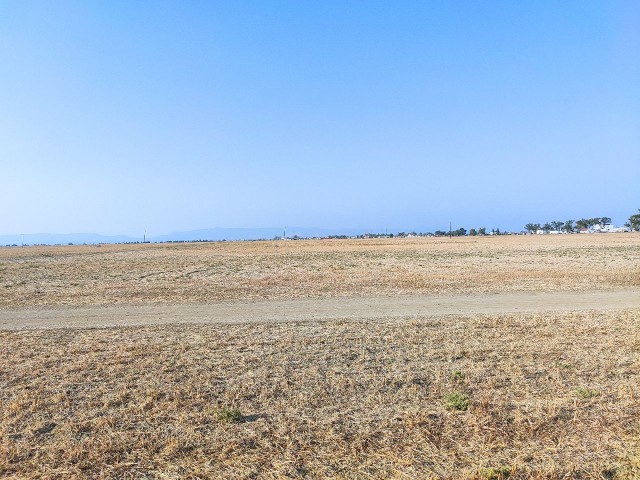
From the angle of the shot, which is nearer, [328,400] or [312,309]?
[328,400]

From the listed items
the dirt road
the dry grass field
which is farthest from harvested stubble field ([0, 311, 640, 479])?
the dirt road

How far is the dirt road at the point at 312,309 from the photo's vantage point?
12906 mm

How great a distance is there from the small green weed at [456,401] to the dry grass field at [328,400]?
0.05 feet

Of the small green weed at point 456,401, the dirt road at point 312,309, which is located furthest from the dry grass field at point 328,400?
the dirt road at point 312,309

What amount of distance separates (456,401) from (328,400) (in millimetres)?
1648

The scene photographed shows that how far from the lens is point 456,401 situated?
6051 mm

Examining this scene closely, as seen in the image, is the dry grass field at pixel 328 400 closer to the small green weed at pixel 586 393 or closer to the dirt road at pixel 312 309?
the small green weed at pixel 586 393

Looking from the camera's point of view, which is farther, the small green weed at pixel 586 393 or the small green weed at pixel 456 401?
the small green weed at pixel 586 393

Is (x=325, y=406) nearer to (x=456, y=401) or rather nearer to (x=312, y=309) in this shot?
(x=456, y=401)

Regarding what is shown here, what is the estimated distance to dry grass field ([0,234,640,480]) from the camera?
4.68 meters

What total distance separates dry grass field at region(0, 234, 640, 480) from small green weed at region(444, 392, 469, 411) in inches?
0.6

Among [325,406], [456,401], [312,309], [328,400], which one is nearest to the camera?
[456,401]

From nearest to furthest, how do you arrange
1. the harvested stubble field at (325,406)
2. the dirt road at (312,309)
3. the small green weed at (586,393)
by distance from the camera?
the harvested stubble field at (325,406)
the small green weed at (586,393)
the dirt road at (312,309)

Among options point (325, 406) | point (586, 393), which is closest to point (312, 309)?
point (325, 406)
